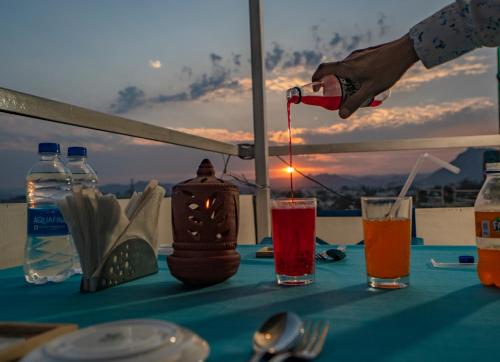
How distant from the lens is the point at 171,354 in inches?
Answer: 13.8

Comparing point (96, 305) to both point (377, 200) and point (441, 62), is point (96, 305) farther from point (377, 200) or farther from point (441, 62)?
point (441, 62)

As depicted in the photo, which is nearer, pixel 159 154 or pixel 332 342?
pixel 332 342

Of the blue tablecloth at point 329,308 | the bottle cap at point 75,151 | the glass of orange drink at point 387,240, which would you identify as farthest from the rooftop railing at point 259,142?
the glass of orange drink at point 387,240

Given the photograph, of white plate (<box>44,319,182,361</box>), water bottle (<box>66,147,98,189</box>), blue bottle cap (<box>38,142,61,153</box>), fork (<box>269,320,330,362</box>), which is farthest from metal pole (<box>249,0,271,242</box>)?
white plate (<box>44,319,182,361</box>)

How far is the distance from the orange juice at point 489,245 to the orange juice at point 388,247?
0.12 m

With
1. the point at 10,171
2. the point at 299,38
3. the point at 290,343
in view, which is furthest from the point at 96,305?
the point at 299,38

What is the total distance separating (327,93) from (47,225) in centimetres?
69

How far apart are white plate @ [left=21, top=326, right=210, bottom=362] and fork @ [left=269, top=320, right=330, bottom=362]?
0.07m

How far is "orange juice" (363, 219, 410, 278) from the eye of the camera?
0.77 meters

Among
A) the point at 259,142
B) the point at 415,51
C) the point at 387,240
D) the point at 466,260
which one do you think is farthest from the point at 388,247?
the point at 259,142

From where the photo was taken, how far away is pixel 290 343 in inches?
17.1

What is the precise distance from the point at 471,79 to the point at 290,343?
2973mm

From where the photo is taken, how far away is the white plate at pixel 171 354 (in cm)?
34

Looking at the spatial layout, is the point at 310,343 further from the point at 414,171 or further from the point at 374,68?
the point at 374,68
